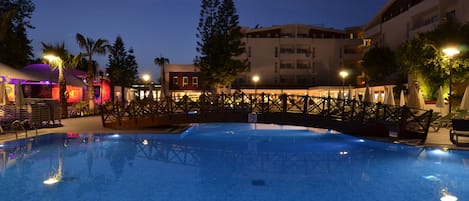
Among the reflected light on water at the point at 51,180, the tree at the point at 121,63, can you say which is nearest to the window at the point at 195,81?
the tree at the point at 121,63

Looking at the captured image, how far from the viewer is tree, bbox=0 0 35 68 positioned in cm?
3362

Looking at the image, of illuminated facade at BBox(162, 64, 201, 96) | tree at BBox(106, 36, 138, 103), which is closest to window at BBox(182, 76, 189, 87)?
illuminated facade at BBox(162, 64, 201, 96)

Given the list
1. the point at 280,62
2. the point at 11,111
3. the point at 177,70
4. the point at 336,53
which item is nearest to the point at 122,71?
the point at 177,70

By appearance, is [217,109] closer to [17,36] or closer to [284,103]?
[284,103]

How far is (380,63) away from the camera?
39.1 meters

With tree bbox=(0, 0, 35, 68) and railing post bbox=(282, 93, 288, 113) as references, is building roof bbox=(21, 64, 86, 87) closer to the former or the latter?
tree bbox=(0, 0, 35, 68)

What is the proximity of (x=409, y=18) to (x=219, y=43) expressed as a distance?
1790 cm

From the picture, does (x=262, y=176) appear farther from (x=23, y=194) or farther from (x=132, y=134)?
(x=132, y=134)

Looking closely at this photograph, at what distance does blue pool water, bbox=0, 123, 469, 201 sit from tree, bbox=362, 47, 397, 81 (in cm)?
2651

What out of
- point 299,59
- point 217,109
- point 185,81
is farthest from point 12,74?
point 299,59

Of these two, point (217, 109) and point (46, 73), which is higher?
point (46, 73)

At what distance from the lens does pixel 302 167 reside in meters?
10.0

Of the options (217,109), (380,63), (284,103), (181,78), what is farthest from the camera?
(181,78)

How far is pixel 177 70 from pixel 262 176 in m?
41.5
